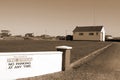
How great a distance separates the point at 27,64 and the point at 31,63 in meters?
0.31

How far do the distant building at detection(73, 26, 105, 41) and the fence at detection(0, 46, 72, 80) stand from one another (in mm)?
77407

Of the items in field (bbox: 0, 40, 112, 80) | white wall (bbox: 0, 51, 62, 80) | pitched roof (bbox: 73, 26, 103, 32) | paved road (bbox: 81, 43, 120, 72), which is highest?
pitched roof (bbox: 73, 26, 103, 32)

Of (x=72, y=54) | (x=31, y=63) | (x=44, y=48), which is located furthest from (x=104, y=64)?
(x=44, y=48)

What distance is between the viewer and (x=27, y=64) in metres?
11.7

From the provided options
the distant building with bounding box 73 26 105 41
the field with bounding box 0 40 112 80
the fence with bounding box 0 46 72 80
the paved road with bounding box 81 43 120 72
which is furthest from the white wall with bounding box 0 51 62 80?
the distant building with bounding box 73 26 105 41

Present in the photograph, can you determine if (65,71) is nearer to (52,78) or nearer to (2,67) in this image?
(52,78)

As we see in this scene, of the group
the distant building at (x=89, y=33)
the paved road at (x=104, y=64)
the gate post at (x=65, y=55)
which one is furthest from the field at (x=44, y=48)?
the distant building at (x=89, y=33)

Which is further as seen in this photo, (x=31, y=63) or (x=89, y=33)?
(x=89, y=33)

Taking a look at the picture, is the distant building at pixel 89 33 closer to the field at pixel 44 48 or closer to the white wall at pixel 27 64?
the field at pixel 44 48

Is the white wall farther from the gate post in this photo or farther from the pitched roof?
the pitched roof

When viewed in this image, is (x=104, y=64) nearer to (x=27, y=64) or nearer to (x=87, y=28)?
(x=27, y=64)

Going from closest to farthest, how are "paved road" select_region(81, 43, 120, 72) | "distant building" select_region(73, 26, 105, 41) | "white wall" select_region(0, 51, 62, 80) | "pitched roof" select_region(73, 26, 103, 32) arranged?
1. "white wall" select_region(0, 51, 62, 80)
2. "paved road" select_region(81, 43, 120, 72)
3. "distant building" select_region(73, 26, 105, 41)
4. "pitched roof" select_region(73, 26, 103, 32)

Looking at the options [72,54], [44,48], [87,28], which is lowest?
[72,54]

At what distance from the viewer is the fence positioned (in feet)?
34.5
